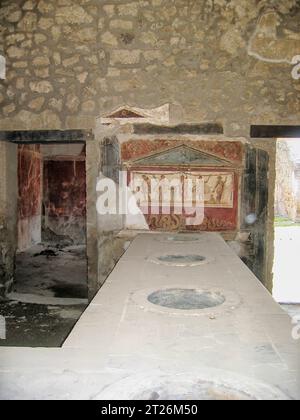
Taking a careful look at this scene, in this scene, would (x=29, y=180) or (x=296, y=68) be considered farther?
(x=29, y=180)

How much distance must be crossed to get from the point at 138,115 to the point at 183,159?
66cm

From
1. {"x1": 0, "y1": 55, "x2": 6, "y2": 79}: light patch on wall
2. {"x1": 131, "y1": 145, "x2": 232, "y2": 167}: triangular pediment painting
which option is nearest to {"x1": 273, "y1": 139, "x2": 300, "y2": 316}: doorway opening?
{"x1": 131, "y1": 145, "x2": 232, "y2": 167}: triangular pediment painting

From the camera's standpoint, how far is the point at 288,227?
14258 mm

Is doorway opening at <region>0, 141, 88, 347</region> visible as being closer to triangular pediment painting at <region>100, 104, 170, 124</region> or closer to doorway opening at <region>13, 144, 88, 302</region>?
doorway opening at <region>13, 144, 88, 302</region>

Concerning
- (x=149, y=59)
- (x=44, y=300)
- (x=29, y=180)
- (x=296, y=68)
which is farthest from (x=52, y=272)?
(x=296, y=68)

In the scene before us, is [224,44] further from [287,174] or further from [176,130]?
[287,174]

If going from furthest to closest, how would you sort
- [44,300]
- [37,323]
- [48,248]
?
[48,248] < [44,300] < [37,323]

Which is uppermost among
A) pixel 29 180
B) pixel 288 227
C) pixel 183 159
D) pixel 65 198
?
pixel 183 159

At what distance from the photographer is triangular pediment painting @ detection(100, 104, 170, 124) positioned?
13.7 feet

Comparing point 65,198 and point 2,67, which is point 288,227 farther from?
point 2,67

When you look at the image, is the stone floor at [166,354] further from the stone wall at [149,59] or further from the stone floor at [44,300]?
the stone wall at [149,59]

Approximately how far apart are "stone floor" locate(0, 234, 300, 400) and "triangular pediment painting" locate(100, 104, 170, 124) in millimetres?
2396

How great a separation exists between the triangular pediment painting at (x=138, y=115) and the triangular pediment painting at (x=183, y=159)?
1.09ft

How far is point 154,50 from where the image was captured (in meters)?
A: 4.15
